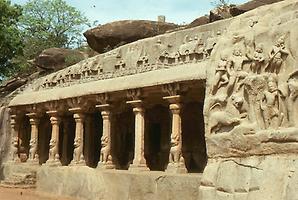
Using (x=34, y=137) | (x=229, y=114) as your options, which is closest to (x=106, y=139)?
(x=34, y=137)

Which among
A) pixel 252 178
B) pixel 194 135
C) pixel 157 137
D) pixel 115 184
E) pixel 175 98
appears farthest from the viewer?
→ pixel 157 137

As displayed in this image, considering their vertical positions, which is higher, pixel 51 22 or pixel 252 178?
pixel 51 22

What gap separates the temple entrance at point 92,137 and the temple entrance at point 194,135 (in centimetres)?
388

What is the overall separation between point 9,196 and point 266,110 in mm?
9975

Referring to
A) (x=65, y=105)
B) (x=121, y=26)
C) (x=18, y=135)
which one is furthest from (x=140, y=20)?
(x=18, y=135)

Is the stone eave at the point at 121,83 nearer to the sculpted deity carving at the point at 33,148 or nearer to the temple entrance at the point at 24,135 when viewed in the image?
the temple entrance at the point at 24,135

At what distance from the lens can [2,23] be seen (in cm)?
2377

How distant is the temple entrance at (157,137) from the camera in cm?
1611

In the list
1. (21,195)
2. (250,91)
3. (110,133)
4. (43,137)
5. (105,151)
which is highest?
(250,91)

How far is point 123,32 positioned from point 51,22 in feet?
79.9

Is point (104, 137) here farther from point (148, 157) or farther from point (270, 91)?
point (270, 91)

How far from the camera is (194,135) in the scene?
15.2m

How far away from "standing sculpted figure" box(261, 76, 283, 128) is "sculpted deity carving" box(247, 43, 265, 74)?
336 millimetres

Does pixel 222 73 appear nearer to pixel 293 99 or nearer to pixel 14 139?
pixel 293 99
